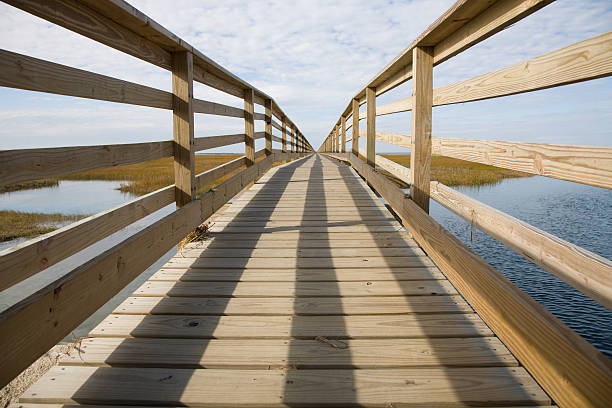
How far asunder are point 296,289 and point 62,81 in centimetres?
135

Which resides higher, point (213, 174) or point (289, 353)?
point (213, 174)

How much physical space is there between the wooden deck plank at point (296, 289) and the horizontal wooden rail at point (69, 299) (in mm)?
202

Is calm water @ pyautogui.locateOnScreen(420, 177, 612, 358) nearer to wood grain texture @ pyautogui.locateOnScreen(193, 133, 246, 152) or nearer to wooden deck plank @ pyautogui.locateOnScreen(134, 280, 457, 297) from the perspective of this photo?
wooden deck plank @ pyautogui.locateOnScreen(134, 280, 457, 297)

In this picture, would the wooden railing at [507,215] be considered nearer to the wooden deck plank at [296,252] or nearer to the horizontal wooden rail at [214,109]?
the wooden deck plank at [296,252]

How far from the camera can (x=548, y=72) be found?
123 centimetres

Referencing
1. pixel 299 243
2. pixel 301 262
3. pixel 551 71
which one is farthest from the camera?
pixel 299 243

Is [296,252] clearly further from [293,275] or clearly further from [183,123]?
[183,123]

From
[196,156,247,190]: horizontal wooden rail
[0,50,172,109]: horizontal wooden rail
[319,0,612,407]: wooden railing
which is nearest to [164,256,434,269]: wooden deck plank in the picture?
[319,0,612,407]: wooden railing

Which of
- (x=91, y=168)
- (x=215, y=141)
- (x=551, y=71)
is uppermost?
(x=551, y=71)

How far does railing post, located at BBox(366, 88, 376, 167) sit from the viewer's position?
5121 millimetres

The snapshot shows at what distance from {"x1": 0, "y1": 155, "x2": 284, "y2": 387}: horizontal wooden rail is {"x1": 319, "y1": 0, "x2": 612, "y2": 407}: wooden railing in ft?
4.65

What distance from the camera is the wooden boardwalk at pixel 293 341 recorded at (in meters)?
1.21

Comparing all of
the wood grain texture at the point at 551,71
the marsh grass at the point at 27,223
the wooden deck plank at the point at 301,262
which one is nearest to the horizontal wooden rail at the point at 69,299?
the wooden deck plank at the point at 301,262

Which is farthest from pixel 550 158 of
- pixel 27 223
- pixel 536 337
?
pixel 27 223
